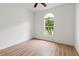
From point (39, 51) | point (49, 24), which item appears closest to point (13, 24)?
point (39, 51)

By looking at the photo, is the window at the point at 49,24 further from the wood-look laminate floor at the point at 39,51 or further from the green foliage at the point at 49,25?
the wood-look laminate floor at the point at 39,51

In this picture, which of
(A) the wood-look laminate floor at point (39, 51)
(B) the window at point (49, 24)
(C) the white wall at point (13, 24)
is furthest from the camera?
(B) the window at point (49, 24)

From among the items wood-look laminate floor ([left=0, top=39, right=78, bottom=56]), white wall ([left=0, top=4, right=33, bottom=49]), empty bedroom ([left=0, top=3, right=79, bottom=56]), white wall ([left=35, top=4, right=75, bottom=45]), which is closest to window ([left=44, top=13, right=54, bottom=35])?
empty bedroom ([left=0, top=3, right=79, bottom=56])

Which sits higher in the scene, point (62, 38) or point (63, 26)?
point (63, 26)

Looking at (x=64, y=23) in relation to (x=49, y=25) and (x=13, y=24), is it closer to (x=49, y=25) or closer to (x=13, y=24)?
(x=49, y=25)

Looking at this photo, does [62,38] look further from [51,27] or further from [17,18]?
[17,18]

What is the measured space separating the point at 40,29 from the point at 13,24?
2.37m

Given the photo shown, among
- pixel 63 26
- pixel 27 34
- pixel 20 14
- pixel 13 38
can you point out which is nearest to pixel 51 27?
pixel 63 26

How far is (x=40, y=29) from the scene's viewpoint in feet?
21.9

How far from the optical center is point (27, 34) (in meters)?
6.14

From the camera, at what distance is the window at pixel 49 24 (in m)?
5.92

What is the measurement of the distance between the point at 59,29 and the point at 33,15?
2244 mm

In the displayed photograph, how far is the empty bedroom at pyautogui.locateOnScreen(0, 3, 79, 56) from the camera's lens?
12.7 feet

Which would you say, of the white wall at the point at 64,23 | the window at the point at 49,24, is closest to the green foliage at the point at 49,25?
the window at the point at 49,24
